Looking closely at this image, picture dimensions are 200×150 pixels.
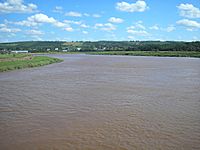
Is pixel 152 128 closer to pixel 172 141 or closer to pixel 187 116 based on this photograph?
pixel 172 141

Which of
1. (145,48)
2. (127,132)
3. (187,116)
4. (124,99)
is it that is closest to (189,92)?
(124,99)

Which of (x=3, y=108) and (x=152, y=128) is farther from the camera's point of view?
(x=3, y=108)

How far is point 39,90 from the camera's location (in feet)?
54.3

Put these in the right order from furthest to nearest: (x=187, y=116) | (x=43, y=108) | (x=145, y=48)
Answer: (x=145, y=48) < (x=43, y=108) < (x=187, y=116)

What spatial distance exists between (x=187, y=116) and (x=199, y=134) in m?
2.06

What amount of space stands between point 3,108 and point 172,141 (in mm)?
7450

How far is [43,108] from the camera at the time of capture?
11.7 metres

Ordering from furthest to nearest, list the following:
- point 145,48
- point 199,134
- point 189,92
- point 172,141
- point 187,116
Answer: point 145,48 < point 189,92 < point 187,116 < point 199,134 < point 172,141

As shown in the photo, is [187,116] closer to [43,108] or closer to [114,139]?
[114,139]

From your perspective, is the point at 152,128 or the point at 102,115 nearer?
the point at 152,128

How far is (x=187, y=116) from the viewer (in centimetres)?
1045

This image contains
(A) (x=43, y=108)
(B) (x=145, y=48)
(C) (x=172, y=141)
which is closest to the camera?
(C) (x=172, y=141)

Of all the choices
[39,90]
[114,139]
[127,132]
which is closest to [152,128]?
[127,132]

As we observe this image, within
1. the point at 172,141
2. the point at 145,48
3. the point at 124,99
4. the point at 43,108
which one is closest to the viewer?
the point at 172,141
